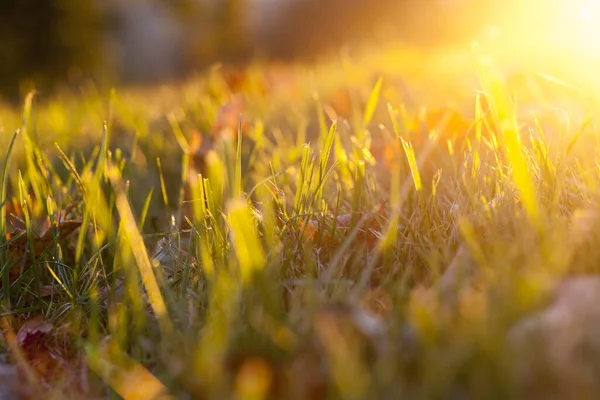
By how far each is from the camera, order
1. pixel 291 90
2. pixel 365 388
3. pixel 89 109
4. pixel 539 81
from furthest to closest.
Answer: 1. pixel 291 90
2. pixel 89 109
3. pixel 539 81
4. pixel 365 388

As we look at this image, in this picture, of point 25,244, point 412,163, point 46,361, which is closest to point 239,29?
point 25,244

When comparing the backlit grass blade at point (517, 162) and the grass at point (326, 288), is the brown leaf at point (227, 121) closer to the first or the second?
the grass at point (326, 288)

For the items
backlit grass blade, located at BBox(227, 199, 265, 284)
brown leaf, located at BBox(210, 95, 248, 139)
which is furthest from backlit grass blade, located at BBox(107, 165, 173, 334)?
brown leaf, located at BBox(210, 95, 248, 139)

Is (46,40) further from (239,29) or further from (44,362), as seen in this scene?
(44,362)

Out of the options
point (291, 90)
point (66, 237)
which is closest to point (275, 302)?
point (66, 237)

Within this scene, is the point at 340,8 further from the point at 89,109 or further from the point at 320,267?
the point at 320,267

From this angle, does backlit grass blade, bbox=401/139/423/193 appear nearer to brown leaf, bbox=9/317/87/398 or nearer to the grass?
the grass
